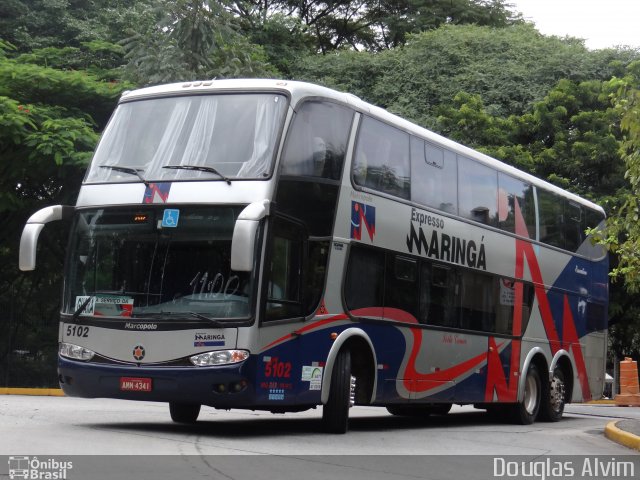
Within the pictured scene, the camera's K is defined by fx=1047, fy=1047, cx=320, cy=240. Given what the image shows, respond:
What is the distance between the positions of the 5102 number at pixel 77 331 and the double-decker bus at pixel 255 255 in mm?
15

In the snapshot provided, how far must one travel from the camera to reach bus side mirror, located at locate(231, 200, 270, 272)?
10.3 metres

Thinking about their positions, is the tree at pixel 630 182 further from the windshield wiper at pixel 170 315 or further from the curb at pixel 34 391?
the curb at pixel 34 391

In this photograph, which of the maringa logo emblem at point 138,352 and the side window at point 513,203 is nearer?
the maringa logo emblem at point 138,352

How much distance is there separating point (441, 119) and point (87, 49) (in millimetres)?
11010

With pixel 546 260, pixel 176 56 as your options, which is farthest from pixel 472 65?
pixel 546 260

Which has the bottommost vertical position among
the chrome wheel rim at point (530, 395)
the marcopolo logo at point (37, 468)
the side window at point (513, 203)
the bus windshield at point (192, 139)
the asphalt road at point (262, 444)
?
the marcopolo logo at point (37, 468)

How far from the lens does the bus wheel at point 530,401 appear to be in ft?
59.1

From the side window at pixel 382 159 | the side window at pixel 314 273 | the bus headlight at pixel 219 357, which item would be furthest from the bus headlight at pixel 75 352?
the side window at pixel 382 159

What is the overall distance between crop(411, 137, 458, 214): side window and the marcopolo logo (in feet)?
23.8

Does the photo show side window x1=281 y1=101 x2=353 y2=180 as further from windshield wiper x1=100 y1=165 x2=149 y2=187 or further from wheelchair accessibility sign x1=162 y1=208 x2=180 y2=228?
windshield wiper x1=100 y1=165 x2=149 y2=187

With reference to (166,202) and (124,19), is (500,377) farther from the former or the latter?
(124,19)

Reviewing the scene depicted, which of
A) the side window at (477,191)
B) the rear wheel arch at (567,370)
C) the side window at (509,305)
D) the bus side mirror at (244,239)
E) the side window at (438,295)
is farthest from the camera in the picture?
the rear wheel arch at (567,370)

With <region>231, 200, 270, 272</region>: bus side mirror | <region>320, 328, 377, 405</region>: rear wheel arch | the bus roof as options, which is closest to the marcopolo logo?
<region>231, 200, 270, 272</region>: bus side mirror

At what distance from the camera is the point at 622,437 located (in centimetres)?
1422
